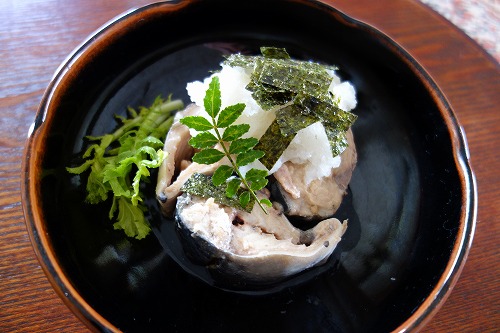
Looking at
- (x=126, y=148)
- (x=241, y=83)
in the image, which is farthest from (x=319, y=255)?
(x=126, y=148)

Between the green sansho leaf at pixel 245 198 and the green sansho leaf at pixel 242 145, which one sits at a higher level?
the green sansho leaf at pixel 242 145

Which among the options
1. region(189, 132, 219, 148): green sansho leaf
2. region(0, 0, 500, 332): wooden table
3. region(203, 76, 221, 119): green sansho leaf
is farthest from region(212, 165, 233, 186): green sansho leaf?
region(0, 0, 500, 332): wooden table

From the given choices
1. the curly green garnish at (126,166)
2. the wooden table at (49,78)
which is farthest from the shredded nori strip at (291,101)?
the wooden table at (49,78)

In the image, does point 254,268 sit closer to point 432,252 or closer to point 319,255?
point 319,255

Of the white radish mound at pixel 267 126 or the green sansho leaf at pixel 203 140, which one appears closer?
the green sansho leaf at pixel 203 140

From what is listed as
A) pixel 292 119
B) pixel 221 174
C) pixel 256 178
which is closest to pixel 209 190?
pixel 221 174

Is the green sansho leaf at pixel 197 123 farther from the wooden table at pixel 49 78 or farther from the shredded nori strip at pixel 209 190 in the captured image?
the wooden table at pixel 49 78

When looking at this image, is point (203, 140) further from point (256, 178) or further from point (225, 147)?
point (256, 178)
